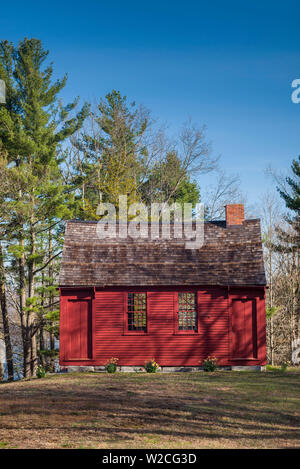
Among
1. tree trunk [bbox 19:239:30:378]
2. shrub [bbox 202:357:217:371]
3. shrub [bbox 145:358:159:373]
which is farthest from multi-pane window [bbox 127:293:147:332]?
tree trunk [bbox 19:239:30:378]

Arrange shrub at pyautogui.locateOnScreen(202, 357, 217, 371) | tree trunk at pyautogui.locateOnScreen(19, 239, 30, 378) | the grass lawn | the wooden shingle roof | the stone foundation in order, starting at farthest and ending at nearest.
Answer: tree trunk at pyautogui.locateOnScreen(19, 239, 30, 378) < the wooden shingle roof < the stone foundation < shrub at pyautogui.locateOnScreen(202, 357, 217, 371) < the grass lawn

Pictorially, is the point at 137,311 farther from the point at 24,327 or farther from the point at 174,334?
the point at 24,327

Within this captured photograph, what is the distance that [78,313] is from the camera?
22.3 meters

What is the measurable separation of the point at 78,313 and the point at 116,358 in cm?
251

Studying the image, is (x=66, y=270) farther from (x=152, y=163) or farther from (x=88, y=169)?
(x=152, y=163)

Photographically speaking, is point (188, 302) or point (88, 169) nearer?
point (188, 302)

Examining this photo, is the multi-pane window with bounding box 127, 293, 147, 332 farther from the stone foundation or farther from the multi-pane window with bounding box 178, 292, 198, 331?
the stone foundation

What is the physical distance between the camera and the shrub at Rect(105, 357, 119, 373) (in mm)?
21516

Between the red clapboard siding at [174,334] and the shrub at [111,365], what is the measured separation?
19 cm

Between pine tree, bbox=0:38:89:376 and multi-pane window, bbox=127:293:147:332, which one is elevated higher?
pine tree, bbox=0:38:89:376

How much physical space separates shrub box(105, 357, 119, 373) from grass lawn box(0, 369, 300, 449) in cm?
259

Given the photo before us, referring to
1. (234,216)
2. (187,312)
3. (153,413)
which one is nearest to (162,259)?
(187,312)

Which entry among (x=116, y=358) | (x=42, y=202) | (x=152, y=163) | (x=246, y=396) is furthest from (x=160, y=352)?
(x=152, y=163)

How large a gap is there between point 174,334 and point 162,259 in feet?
11.3
